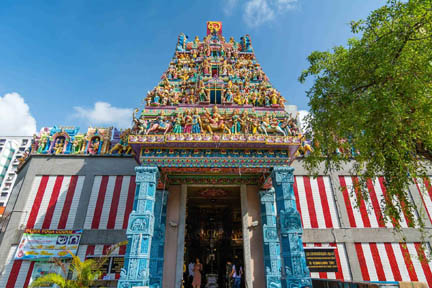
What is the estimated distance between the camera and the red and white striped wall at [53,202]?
550 inches

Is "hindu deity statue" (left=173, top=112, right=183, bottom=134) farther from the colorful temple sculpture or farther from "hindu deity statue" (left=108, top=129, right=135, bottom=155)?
"hindu deity statue" (left=108, top=129, right=135, bottom=155)

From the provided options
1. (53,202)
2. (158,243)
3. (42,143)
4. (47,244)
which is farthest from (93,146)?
(158,243)

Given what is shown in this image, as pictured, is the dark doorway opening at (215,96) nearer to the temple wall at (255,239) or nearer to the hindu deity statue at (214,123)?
the hindu deity statue at (214,123)

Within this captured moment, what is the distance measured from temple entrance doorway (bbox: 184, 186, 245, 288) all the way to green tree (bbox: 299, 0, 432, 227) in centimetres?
980

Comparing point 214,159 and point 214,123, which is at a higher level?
point 214,123

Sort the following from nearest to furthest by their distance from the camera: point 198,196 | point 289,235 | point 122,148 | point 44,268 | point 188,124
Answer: point 289,235 < point 188,124 < point 44,268 < point 198,196 < point 122,148

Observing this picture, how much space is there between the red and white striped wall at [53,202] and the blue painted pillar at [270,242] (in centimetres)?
1119

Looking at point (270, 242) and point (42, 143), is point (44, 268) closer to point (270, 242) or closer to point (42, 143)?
point (42, 143)

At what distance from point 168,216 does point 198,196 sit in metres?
3.03

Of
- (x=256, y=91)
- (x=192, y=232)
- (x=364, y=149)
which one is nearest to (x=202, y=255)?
(x=192, y=232)

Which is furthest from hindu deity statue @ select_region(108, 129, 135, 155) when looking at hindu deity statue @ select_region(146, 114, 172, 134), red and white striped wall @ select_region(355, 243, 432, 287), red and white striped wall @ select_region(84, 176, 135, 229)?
red and white striped wall @ select_region(355, 243, 432, 287)

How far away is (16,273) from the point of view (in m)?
12.8

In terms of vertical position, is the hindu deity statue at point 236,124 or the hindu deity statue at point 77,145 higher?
the hindu deity statue at point 77,145

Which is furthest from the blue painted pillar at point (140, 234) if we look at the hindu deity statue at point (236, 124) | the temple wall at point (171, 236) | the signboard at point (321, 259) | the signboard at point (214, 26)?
the signboard at point (214, 26)
